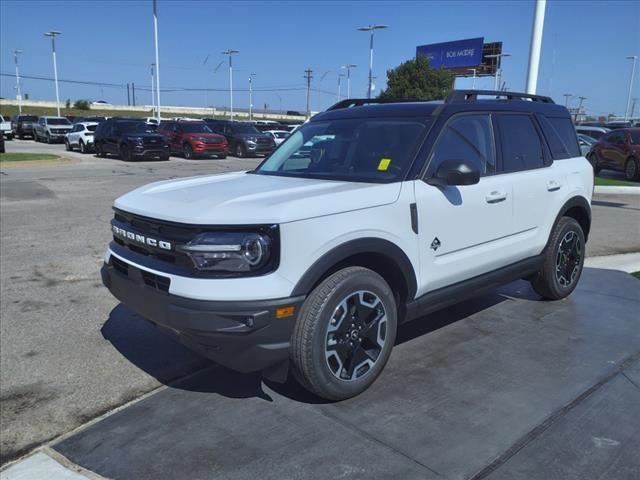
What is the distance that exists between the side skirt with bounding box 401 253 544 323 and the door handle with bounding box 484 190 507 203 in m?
0.57

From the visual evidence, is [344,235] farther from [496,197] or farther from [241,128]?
[241,128]

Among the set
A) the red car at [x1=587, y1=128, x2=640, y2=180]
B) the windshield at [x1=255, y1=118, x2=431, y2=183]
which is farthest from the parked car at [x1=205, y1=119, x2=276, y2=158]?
the windshield at [x1=255, y1=118, x2=431, y2=183]

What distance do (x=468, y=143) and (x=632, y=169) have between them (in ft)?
56.9

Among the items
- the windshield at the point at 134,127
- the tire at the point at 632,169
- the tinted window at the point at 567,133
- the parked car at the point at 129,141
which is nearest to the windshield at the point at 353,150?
the tinted window at the point at 567,133

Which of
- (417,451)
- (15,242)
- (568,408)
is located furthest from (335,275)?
(15,242)

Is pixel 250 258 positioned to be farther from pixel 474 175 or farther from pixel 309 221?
pixel 474 175

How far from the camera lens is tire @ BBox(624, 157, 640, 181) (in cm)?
1842

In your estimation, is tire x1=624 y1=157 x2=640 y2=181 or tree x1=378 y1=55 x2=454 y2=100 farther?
tree x1=378 y1=55 x2=454 y2=100

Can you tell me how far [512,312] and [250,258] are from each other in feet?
10.3

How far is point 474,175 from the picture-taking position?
362 centimetres

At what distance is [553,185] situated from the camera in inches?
194

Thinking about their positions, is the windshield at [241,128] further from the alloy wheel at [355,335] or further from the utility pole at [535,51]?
the alloy wheel at [355,335]

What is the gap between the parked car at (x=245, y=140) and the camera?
27719 mm

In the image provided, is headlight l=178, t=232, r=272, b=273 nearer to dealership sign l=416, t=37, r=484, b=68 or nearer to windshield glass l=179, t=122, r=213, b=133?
windshield glass l=179, t=122, r=213, b=133
